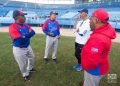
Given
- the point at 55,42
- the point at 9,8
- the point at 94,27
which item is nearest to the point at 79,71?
the point at 55,42

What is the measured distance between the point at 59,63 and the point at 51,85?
2.13m

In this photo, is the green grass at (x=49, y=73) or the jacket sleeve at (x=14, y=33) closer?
the jacket sleeve at (x=14, y=33)

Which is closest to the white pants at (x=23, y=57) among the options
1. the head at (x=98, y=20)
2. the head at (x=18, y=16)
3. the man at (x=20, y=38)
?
the man at (x=20, y=38)

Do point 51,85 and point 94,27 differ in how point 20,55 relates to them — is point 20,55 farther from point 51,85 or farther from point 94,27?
point 94,27

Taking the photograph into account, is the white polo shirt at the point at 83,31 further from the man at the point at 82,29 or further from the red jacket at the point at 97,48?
the red jacket at the point at 97,48

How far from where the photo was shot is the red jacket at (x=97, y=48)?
3.83 metres

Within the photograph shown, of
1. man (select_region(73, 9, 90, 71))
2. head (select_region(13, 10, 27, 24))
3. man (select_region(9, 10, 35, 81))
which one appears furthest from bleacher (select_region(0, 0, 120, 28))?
head (select_region(13, 10, 27, 24))

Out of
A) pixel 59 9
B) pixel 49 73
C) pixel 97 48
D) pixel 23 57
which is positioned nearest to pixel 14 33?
pixel 23 57

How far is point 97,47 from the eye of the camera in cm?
382

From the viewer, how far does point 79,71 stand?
294 inches

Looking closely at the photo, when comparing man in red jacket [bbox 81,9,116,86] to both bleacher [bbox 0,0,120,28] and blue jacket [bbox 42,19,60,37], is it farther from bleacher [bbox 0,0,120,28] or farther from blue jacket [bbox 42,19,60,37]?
bleacher [bbox 0,0,120,28]

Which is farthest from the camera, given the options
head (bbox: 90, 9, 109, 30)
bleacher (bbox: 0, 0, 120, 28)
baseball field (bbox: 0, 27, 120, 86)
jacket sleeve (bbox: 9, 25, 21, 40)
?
bleacher (bbox: 0, 0, 120, 28)

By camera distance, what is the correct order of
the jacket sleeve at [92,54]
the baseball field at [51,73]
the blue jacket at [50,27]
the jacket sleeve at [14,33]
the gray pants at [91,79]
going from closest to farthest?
the jacket sleeve at [92,54]
the gray pants at [91,79]
the jacket sleeve at [14,33]
the baseball field at [51,73]
the blue jacket at [50,27]

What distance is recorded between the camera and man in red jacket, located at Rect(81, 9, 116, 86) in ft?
12.6
